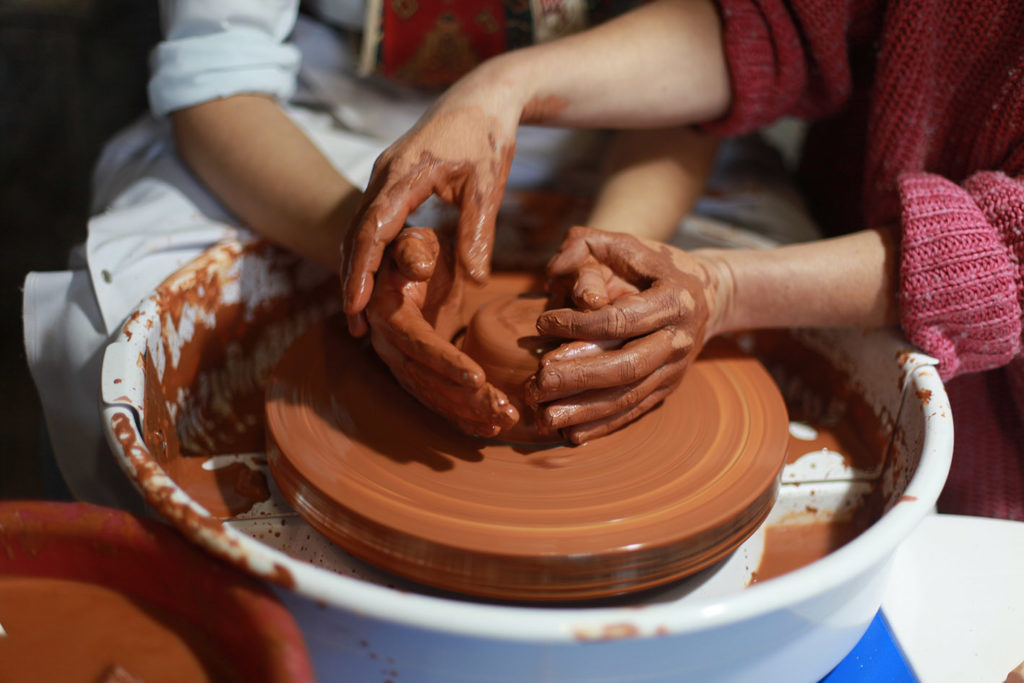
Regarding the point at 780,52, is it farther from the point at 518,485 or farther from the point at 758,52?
the point at 518,485

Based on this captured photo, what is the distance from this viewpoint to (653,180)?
1.43 m

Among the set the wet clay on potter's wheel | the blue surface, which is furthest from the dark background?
the blue surface

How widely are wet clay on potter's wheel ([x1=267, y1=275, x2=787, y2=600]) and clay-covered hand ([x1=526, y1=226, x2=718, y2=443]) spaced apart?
0.21 ft

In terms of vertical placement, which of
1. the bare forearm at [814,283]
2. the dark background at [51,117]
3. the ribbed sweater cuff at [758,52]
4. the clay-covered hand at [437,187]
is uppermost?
the ribbed sweater cuff at [758,52]

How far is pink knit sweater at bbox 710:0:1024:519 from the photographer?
1.06 m

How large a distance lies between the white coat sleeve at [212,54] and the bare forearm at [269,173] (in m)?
0.02

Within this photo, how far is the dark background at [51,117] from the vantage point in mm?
2379

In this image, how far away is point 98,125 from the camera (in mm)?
2627

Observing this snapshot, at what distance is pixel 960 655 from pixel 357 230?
2.85 feet

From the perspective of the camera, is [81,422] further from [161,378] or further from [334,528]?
[334,528]

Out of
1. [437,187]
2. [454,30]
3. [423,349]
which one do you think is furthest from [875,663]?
[454,30]

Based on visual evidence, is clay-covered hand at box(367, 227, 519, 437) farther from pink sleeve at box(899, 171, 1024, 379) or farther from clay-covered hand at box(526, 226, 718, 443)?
pink sleeve at box(899, 171, 1024, 379)

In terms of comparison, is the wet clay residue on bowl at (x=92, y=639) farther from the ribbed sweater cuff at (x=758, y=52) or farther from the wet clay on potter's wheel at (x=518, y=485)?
the ribbed sweater cuff at (x=758, y=52)

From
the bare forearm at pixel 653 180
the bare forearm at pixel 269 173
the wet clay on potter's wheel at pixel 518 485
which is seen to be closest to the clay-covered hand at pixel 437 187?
the wet clay on potter's wheel at pixel 518 485
